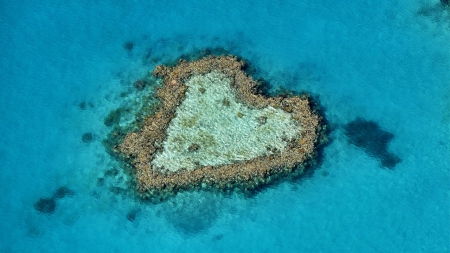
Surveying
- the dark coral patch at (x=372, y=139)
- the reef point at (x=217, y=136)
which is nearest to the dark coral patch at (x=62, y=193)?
the reef point at (x=217, y=136)

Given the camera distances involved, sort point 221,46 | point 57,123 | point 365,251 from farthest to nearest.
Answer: point 221,46 → point 57,123 → point 365,251

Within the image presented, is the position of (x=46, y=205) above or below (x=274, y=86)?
below

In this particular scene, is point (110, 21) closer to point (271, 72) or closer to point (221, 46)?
Answer: point (221, 46)

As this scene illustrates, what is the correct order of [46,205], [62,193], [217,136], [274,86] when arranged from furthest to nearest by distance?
[274,86] → [217,136] → [62,193] → [46,205]

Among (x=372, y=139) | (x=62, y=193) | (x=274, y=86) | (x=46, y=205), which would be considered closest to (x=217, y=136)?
(x=274, y=86)

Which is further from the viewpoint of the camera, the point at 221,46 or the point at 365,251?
the point at 221,46

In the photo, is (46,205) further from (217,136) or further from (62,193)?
(217,136)

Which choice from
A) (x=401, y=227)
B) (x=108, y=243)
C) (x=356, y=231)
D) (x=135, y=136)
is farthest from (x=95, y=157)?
(x=401, y=227)
